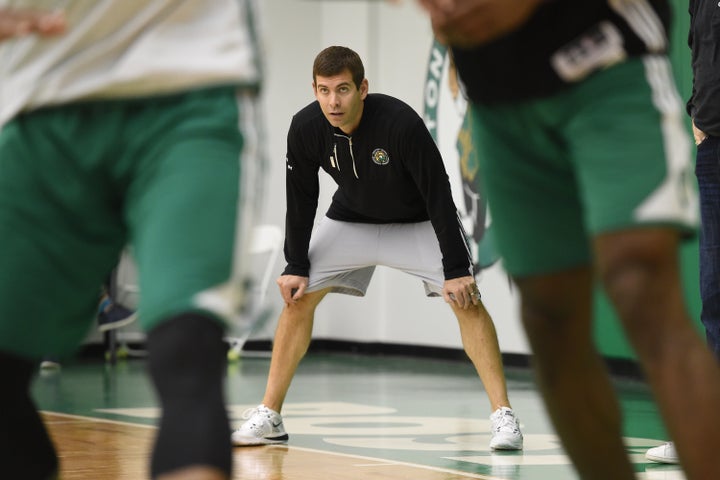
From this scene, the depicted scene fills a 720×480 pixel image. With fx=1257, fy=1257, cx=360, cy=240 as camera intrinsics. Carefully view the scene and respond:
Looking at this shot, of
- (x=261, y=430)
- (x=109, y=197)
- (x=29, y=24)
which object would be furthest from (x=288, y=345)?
(x=29, y=24)

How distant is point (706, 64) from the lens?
4.36 metres

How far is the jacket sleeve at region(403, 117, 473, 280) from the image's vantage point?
223 inches

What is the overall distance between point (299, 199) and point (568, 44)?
3.82 metres

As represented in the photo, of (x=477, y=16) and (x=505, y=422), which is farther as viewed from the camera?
(x=505, y=422)

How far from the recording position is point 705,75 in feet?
14.4

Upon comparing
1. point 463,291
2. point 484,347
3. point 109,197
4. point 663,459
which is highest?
point 463,291

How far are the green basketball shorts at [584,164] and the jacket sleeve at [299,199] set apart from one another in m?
3.45

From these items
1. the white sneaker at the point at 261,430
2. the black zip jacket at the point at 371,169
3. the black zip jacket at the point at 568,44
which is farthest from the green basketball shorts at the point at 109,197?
the black zip jacket at the point at 371,169

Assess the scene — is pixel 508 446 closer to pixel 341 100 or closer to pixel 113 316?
pixel 341 100

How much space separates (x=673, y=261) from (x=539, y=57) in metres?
0.44

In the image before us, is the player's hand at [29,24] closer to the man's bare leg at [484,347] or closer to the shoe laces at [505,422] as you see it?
the shoe laces at [505,422]

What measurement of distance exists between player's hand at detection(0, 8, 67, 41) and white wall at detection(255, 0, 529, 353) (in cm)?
847

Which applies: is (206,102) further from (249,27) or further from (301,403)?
(301,403)

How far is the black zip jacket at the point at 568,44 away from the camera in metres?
2.10
